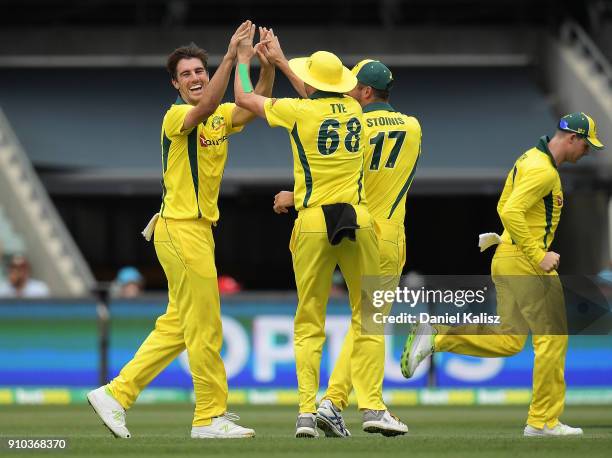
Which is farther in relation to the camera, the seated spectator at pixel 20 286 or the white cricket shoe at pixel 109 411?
the seated spectator at pixel 20 286

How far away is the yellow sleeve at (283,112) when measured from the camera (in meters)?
9.12

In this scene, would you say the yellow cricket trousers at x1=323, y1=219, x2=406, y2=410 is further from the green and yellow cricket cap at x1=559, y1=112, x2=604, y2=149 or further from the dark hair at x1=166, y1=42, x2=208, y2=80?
the dark hair at x1=166, y1=42, x2=208, y2=80

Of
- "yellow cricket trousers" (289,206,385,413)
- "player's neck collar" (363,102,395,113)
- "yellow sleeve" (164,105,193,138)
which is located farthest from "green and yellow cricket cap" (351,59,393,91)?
"yellow sleeve" (164,105,193,138)

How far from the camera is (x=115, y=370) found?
16406 mm

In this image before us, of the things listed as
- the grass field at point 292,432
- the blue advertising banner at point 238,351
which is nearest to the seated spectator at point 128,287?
the blue advertising banner at point 238,351

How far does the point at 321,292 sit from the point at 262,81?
1503mm

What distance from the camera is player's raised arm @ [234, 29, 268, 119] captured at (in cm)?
924

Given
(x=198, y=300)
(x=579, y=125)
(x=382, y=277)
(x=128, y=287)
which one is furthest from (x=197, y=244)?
(x=128, y=287)

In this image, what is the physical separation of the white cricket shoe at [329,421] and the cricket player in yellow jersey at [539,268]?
126 cm

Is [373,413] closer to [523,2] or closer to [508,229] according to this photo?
[508,229]

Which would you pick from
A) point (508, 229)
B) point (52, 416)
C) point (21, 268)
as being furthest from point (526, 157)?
point (21, 268)

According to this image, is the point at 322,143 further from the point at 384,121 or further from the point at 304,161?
the point at 384,121

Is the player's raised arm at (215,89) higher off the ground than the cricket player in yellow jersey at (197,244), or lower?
higher

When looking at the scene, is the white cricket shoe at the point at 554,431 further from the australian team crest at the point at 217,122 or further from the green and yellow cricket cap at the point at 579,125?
the australian team crest at the point at 217,122
